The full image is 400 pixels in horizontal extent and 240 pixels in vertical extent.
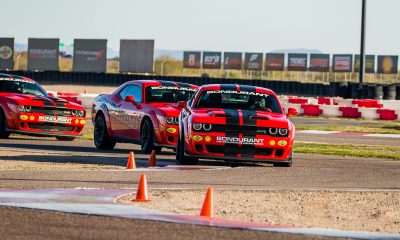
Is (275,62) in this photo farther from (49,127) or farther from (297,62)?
(49,127)

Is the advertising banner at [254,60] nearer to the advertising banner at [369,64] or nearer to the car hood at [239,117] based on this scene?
the advertising banner at [369,64]

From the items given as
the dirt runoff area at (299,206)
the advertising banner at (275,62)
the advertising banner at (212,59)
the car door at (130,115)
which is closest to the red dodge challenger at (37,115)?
the car door at (130,115)

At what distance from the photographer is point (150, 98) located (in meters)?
21.1

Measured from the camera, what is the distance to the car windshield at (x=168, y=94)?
69.2ft

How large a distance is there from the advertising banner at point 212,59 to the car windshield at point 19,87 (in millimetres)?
68708

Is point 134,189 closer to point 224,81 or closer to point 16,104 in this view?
point 16,104

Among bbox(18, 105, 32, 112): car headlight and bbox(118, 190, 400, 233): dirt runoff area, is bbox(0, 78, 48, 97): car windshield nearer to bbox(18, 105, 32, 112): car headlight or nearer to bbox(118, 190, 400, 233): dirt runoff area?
bbox(18, 105, 32, 112): car headlight

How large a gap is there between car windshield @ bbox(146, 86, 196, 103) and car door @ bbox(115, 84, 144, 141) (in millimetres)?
193

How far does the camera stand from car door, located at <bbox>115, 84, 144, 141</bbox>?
20.8 m

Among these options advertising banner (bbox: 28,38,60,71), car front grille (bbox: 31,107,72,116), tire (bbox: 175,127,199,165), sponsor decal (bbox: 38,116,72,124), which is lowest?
tire (bbox: 175,127,199,165)

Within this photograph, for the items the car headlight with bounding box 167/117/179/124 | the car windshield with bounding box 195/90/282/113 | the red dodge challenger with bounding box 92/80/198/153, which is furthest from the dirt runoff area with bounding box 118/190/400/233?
the red dodge challenger with bounding box 92/80/198/153

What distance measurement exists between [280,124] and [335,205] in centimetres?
475

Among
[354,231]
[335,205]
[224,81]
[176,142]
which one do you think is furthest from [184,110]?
[224,81]

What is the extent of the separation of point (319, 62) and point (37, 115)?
67.0m
